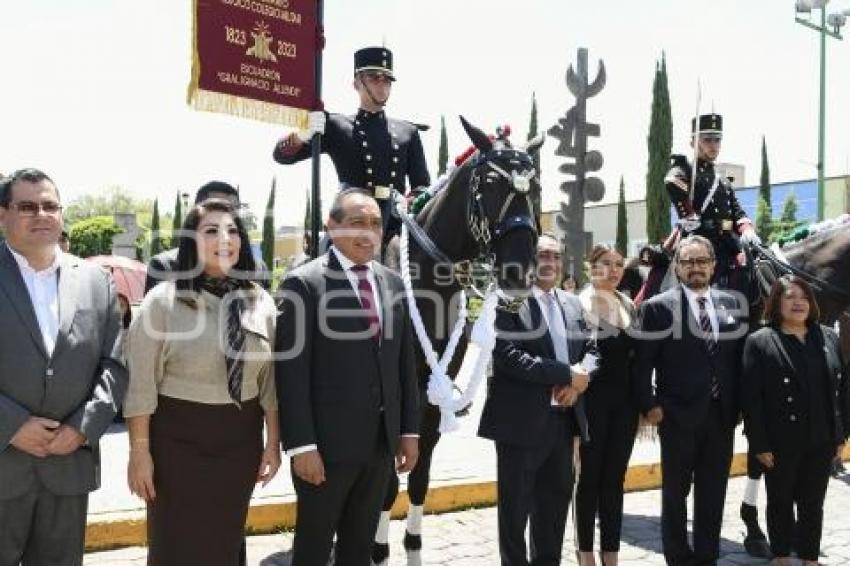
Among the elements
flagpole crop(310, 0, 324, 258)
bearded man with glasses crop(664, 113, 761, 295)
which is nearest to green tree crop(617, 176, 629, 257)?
bearded man with glasses crop(664, 113, 761, 295)

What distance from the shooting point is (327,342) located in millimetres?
3602

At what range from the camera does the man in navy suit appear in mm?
4414

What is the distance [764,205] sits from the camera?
35.0 m

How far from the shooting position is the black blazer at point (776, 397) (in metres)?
5.02

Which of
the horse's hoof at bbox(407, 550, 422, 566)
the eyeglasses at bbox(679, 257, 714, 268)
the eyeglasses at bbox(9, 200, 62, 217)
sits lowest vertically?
the horse's hoof at bbox(407, 550, 422, 566)

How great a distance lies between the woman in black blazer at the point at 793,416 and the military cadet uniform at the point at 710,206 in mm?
2098

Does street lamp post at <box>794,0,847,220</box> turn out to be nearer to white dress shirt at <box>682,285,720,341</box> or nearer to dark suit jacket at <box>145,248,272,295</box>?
white dress shirt at <box>682,285,720,341</box>

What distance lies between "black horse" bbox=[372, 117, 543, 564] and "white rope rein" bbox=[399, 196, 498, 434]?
8 cm

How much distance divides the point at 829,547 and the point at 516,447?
115 inches

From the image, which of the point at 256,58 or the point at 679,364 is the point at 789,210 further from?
the point at 256,58

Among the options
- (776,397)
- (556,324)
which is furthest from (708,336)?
(556,324)

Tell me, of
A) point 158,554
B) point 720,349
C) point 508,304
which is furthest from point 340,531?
point 720,349

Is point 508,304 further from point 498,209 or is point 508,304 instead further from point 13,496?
point 13,496

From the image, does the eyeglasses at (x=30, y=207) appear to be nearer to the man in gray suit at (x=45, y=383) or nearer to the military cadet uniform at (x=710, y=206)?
the man in gray suit at (x=45, y=383)
